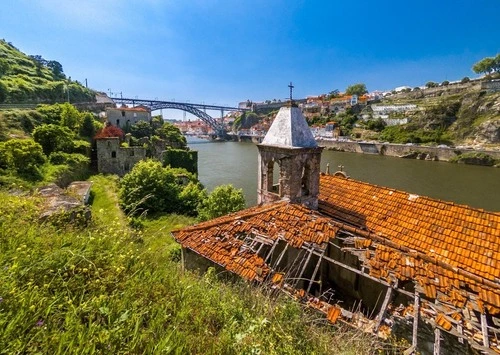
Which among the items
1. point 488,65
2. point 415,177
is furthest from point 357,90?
point 415,177

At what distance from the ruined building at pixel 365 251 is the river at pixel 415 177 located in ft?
58.5

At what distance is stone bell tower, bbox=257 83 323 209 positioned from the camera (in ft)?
35.0

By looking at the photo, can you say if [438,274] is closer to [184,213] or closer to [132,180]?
[184,213]

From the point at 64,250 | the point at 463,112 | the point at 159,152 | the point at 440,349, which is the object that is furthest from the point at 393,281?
the point at 463,112

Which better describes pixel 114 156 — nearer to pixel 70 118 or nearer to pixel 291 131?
pixel 70 118

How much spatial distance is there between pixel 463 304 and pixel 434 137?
7838cm

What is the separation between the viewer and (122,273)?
3326mm

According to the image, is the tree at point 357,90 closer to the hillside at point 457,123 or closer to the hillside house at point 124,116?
the hillside at point 457,123

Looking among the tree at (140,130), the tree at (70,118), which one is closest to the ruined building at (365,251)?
the tree at (70,118)

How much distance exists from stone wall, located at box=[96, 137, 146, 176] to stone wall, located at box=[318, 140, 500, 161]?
39.8 meters

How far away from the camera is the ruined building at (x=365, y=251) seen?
17.3ft

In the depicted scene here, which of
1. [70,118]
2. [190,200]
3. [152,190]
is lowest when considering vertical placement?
[190,200]

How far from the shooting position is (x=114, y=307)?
279cm

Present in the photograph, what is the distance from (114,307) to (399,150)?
234 ft
